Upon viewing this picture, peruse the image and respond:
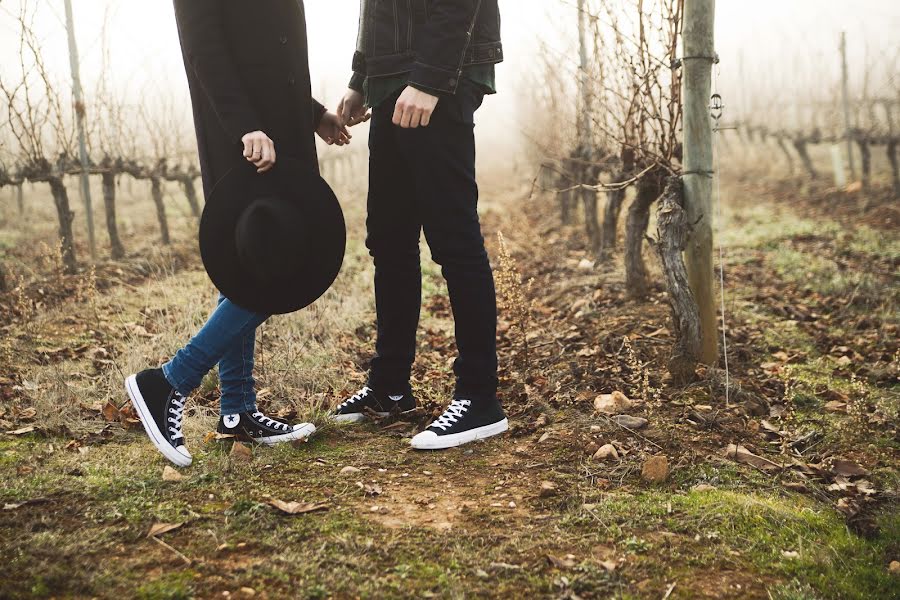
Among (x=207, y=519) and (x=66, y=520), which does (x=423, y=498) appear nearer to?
(x=207, y=519)

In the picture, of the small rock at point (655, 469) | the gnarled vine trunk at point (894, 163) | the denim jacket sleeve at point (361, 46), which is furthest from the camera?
the gnarled vine trunk at point (894, 163)

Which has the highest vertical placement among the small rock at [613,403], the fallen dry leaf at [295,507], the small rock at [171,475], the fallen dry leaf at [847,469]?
the small rock at [171,475]

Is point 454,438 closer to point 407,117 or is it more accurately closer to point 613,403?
point 613,403

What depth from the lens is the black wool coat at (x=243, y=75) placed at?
2.15 metres

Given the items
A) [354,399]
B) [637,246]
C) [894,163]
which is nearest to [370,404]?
[354,399]

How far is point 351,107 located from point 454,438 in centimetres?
133

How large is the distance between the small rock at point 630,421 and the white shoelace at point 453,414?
0.58 metres

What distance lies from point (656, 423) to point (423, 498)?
3.50 feet

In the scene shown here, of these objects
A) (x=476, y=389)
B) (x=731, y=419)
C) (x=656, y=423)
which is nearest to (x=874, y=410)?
(x=731, y=419)

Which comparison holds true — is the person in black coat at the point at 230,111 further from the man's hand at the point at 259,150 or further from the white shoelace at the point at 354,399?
the white shoelace at the point at 354,399

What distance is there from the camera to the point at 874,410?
2.93 metres

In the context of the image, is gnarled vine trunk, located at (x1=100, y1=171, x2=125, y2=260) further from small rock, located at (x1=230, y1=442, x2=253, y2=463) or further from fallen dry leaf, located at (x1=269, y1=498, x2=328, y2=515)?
fallen dry leaf, located at (x1=269, y1=498, x2=328, y2=515)

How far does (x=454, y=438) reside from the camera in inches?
99.0

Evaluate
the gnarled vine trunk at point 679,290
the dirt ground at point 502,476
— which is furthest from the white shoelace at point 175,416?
the gnarled vine trunk at point 679,290
